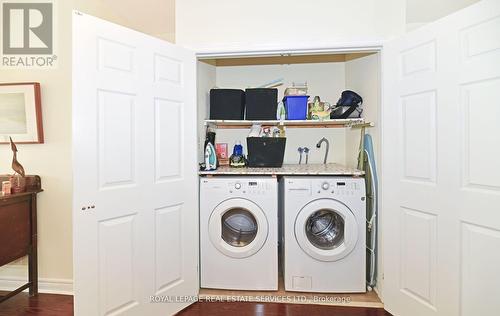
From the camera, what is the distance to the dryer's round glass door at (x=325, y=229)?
83.4 inches

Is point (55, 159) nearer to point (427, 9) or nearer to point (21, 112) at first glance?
point (21, 112)

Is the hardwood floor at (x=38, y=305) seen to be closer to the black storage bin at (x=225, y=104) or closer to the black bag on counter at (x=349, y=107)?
the black storage bin at (x=225, y=104)

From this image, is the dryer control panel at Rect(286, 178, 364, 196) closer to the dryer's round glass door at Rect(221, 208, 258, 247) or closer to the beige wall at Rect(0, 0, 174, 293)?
the dryer's round glass door at Rect(221, 208, 258, 247)

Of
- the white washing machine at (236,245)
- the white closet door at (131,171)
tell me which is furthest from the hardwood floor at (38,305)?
the white washing machine at (236,245)

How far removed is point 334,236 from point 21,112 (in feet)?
9.29

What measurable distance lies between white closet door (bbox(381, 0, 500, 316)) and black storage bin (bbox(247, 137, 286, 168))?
0.86 metres

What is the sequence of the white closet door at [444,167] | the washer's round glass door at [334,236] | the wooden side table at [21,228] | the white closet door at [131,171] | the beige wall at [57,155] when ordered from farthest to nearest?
the beige wall at [57,155], the washer's round glass door at [334,236], the wooden side table at [21,228], the white closet door at [131,171], the white closet door at [444,167]

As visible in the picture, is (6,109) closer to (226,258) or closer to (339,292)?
(226,258)

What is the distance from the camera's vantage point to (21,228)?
2.02 metres

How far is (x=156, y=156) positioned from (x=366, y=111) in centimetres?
177

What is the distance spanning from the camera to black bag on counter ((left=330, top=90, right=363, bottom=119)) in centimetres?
225

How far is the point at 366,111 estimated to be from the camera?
7.31 ft

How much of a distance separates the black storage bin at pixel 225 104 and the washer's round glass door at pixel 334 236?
105cm

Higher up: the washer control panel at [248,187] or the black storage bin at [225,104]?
the black storage bin at [225,104]
